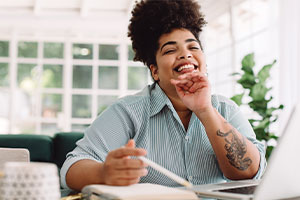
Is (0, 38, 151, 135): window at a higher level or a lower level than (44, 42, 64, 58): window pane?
lower

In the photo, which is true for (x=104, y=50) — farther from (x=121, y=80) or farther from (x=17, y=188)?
(x=17, y=188)

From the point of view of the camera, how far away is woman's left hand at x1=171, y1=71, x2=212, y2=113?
113 cm

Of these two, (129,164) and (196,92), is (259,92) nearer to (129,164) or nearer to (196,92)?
(196,92)

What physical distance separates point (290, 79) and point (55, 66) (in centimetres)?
523

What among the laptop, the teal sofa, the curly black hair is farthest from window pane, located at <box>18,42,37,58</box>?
the laptop

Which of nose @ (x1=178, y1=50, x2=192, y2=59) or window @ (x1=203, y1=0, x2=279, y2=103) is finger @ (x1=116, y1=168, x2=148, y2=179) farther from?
window @ (x1=203, y1=0, x2=279, y2=103)

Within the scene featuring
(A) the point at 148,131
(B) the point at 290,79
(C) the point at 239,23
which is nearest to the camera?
(A) the point at 148,131

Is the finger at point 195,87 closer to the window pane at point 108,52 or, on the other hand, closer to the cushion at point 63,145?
the cushion at point 63,145

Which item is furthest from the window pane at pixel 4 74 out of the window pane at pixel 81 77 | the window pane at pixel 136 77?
the window pane at pixel 136 77

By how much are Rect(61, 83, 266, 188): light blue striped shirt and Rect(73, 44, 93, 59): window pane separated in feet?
21.6

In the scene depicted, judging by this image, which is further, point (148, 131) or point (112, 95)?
point (112, 95)

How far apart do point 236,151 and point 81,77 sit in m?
6.73

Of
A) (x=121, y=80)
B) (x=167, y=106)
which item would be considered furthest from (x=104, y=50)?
(x=167, y=106)

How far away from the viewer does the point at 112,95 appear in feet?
25.3
